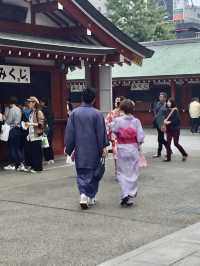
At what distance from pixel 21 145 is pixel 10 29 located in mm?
3066

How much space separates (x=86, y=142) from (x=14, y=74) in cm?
582

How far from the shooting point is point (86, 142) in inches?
298

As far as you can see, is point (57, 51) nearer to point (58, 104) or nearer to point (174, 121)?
point (58, 104)

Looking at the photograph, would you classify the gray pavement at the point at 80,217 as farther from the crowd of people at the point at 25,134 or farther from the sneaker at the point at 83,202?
the crowd of people at the point at 25,134

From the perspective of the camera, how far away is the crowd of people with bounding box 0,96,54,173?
36.8 ft

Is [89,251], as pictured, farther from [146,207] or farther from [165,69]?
[165,69]

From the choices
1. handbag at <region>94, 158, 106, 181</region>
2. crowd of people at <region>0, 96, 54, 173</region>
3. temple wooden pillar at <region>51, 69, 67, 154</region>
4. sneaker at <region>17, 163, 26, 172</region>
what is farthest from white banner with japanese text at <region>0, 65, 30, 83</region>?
handbag at <region>94, 158, 106, 181</region>

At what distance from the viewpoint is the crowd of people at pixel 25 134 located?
11.2 metres

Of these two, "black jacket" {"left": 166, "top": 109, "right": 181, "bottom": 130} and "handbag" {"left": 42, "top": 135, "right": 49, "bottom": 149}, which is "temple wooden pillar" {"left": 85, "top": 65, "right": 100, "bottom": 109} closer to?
"black jacket" {"left": 166, "top": 109, "right": 181, "bottom": 130}

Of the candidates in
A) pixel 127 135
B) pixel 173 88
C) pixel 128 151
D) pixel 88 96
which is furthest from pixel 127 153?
pixel 173 88

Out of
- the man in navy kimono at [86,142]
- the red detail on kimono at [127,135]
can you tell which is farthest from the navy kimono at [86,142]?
the red detail on kimono at [127,135]

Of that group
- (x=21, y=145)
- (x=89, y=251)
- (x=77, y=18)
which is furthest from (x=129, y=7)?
(x=89, y=251)

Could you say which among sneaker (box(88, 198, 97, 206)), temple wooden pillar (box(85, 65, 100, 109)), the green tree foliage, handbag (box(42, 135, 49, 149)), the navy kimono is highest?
the green tree foliage

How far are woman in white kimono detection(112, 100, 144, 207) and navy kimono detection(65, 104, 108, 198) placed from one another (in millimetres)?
365
